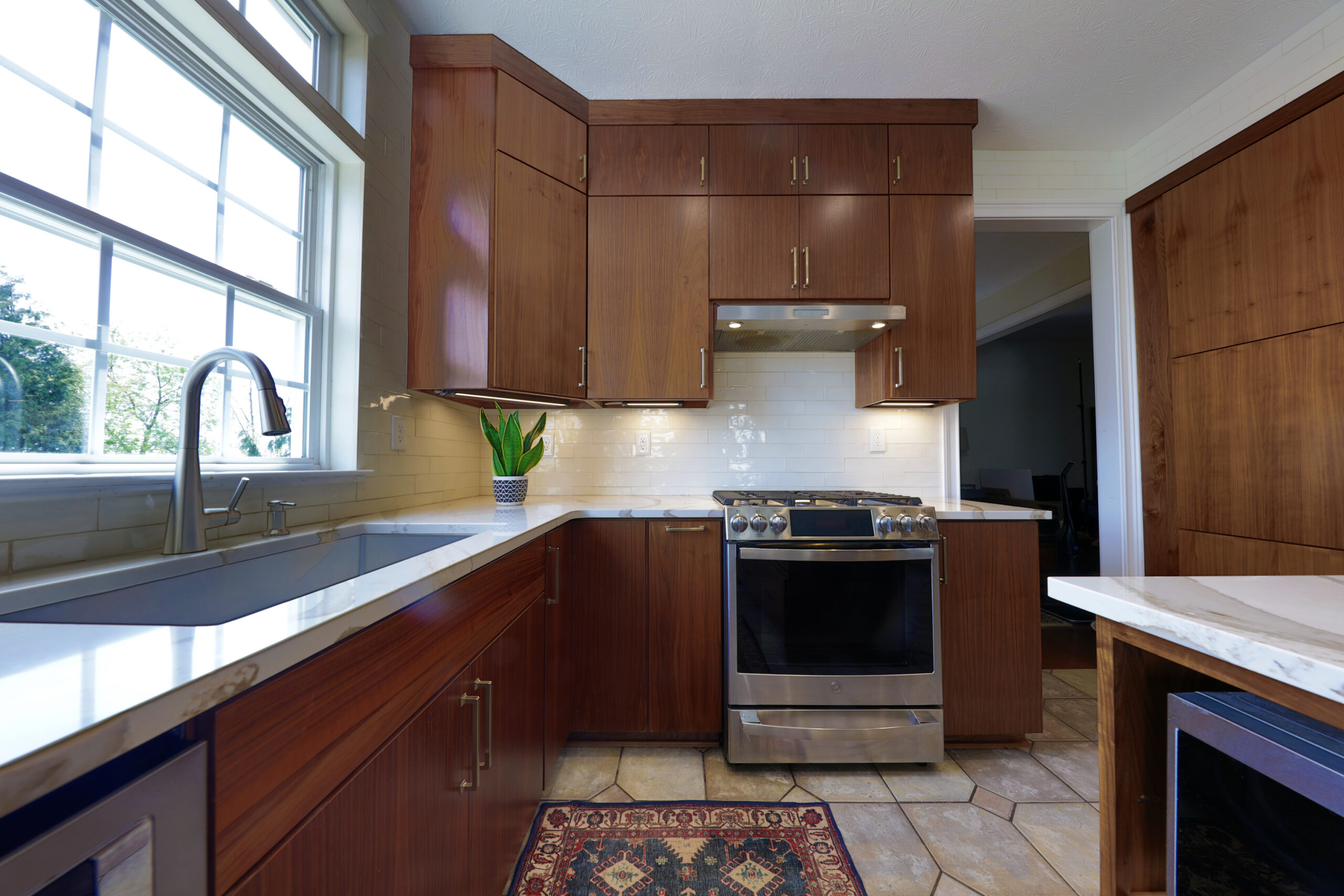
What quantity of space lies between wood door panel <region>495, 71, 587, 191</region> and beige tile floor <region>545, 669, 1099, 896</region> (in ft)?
7.61

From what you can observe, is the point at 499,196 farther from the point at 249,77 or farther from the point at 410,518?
the point at 410,518

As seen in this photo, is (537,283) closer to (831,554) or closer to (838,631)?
(831,554)

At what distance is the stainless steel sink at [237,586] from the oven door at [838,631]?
3.57ft

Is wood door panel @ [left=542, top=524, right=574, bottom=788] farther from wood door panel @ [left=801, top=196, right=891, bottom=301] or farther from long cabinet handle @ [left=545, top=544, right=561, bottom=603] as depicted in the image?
wood door panel @ [left=801, top=196, right=891, bottom=301]

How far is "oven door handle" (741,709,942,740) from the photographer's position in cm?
194

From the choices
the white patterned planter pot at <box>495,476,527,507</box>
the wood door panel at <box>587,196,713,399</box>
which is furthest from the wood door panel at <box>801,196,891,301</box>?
the white patterned planter pot at <box>495,476,527,507</box>

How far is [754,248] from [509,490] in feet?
4.80

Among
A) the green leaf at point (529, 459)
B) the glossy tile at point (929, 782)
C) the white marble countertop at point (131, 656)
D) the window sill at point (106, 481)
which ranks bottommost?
the glossy tile at point (929, 782)

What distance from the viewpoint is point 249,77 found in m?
1.42

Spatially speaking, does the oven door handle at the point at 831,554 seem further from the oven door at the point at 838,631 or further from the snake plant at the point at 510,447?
the snake plant at the point at 510,447

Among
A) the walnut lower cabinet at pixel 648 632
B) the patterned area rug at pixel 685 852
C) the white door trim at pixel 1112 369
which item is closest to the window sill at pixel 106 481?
the walnut lower cabinet at pixel 648 632

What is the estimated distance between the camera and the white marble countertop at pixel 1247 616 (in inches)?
22.6

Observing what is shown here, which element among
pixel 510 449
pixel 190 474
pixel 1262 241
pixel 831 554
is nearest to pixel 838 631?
pixel 831 554

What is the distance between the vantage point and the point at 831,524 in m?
1.98
